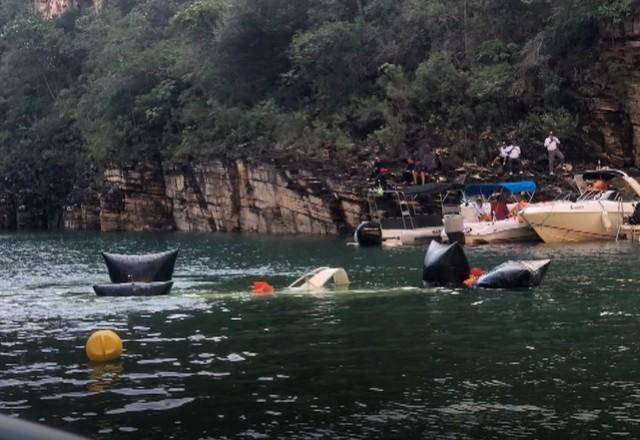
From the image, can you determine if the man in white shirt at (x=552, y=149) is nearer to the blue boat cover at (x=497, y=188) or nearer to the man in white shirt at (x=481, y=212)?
the blue boat cover at (x=497, y=188)

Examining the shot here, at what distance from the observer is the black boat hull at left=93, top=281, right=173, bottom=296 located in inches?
868

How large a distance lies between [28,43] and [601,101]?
48.0 metres

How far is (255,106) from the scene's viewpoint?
57531 millimetres

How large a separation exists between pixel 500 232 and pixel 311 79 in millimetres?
21834

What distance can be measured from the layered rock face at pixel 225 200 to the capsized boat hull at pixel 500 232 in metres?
11.3

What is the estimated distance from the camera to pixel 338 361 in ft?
41.9

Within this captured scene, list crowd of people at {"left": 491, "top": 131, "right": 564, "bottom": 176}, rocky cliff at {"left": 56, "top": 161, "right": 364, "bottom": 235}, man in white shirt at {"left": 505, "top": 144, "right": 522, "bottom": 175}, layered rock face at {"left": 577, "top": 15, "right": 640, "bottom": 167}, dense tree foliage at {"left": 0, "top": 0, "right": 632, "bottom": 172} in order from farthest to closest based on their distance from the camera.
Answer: rocky cliff at {"left": 56, "top": 161, "right": 364, "bottom": 235} < dense tree foliage at {"left": 0, "top": 0, "right": 632, "bottom": 172} < man in white shirt at {"left": 505, "top": 144, "right": 522, "bottom": 175} < layered rock face at {"left": 577, "top": 15, "right": 640, "bottom": 167} < crowd of people at {"left": 491, "top": 131, "right": 564, "bottom": 176}

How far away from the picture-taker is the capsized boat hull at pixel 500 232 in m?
37.2

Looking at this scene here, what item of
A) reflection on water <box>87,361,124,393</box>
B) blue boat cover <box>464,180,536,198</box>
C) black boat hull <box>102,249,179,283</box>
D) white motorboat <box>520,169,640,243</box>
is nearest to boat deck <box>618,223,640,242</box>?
white motorboat <box>520,169,640,243</box>

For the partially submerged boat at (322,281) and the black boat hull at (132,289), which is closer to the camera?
the black boat hull at (132,289)

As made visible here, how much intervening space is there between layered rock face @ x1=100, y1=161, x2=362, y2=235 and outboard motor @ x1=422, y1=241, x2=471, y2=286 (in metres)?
25.5

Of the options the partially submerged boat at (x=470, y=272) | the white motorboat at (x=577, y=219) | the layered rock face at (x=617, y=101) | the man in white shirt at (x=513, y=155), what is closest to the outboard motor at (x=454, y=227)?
the white motorboat at (x=577, y=219)

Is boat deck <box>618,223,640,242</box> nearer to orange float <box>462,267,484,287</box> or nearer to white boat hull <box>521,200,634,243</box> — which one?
white boat hull <box>521,200,634,243</box>

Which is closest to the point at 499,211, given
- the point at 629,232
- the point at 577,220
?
the point at 577,220
